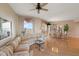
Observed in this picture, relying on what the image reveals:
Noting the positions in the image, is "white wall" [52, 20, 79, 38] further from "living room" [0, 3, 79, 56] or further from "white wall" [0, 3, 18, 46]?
"white wall" [0, 3, 18, 46]

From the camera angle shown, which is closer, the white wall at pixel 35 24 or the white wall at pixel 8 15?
the white wall at pixel 8 15

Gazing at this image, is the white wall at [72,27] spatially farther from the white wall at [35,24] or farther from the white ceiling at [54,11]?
the white wall at [35,24]

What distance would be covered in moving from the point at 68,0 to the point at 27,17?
2.27 feet

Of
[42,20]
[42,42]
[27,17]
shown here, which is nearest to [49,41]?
[42,42]

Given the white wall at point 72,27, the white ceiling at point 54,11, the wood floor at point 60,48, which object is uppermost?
the white ceiling at point 54,11

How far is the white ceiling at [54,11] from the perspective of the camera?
1.55m

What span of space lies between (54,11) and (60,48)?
1.97 ft

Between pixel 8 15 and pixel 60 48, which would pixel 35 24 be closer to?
pixel 8 15

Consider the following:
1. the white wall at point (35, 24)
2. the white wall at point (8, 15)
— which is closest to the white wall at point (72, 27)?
the white wall at point (35, 24)

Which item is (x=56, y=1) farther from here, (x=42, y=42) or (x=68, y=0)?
(x=42, y=42)

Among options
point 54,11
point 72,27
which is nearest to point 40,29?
point 54,11

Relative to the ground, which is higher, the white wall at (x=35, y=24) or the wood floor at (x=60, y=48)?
A: the white wall at (x=35, y=24)

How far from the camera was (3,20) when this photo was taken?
1.58 metres

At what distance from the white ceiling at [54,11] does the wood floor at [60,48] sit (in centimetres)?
38
